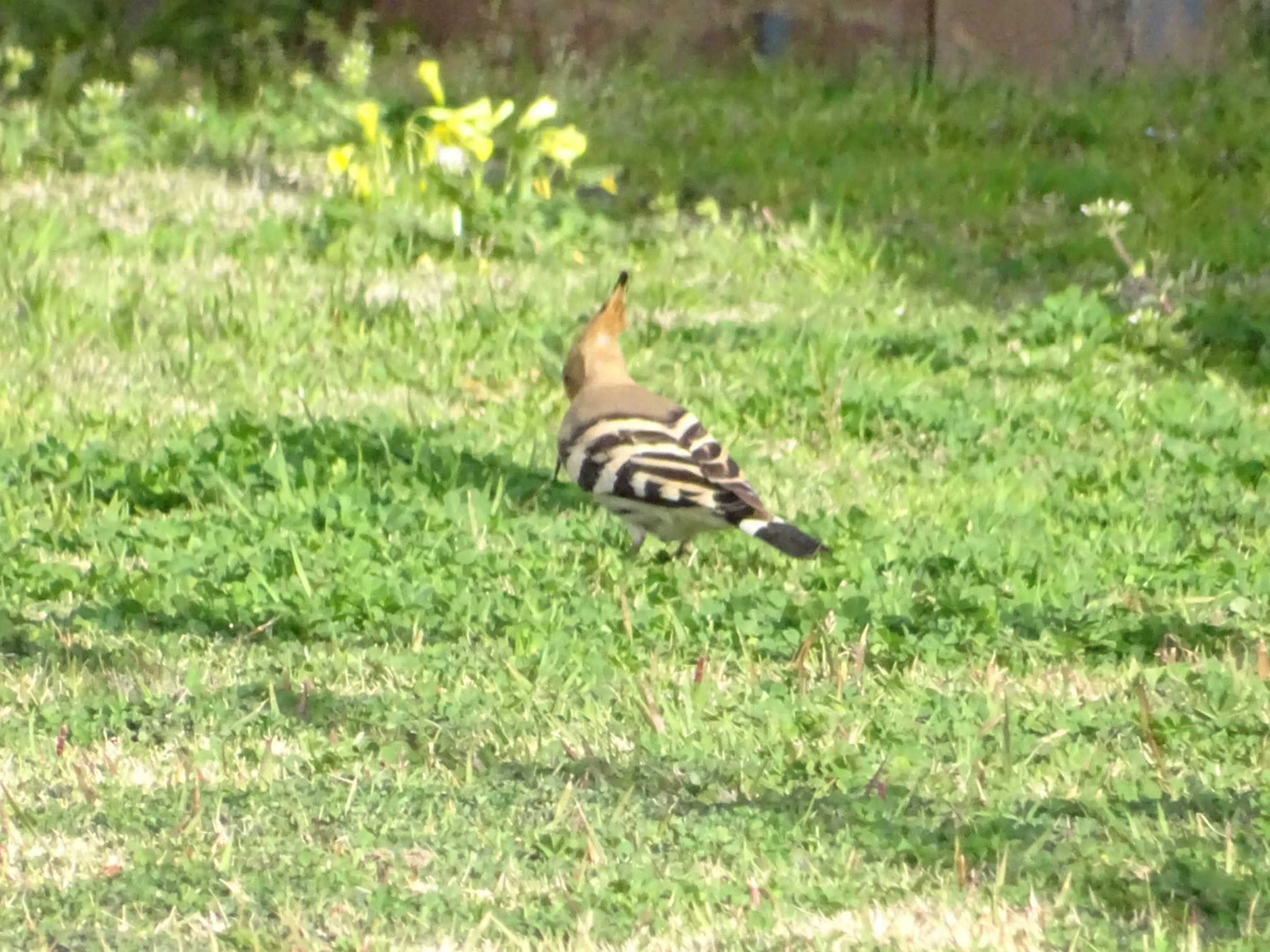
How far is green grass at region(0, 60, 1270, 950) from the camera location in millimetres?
3562

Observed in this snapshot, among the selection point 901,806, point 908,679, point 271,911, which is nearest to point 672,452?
point 908,679

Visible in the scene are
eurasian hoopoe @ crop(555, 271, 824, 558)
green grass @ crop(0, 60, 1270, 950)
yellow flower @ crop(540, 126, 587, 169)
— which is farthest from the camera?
yellow flower @ crop(540, 126, 587, 169)

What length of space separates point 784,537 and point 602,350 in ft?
4.72

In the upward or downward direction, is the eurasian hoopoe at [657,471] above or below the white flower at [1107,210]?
below

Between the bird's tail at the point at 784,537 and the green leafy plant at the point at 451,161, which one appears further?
the green leafy plant at the point at 451,161

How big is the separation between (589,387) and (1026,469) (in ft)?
4.58

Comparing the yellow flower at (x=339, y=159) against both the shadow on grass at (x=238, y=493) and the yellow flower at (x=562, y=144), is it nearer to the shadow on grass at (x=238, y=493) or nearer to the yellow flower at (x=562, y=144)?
the yellow flower at (x=562, y=144)

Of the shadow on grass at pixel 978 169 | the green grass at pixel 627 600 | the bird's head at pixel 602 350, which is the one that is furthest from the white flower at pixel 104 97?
the bird's head at pixel 602 350

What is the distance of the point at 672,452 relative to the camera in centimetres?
573

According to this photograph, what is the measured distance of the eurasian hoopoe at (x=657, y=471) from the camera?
5.52 metres

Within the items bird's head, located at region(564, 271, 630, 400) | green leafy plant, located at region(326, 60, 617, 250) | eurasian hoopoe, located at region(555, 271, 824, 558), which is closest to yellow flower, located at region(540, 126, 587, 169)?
green leafy plant, located at region(326, 60, 617, 250)

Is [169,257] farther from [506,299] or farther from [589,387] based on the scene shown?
[589,387]

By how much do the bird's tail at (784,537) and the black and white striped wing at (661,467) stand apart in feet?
0.17

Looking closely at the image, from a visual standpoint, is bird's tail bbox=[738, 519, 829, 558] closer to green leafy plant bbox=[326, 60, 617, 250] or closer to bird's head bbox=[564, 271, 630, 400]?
bird's head bbox=[564, 271, 630, 400]
